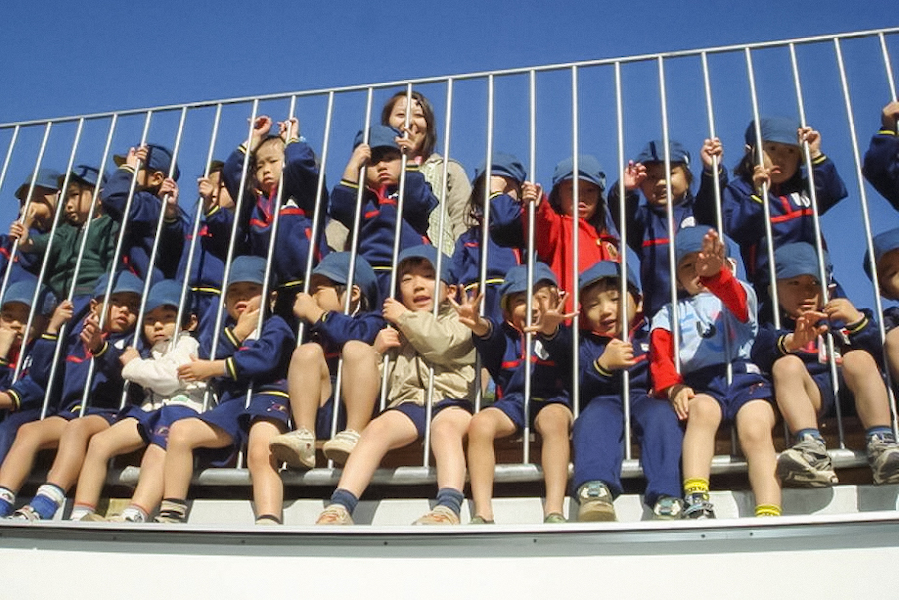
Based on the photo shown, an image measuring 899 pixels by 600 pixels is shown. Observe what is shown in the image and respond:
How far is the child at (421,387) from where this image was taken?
3609 mm

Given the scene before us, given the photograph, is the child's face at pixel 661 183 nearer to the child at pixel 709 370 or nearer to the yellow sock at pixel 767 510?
the child at pixel 709 370

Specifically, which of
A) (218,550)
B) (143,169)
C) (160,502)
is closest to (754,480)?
(218,550)

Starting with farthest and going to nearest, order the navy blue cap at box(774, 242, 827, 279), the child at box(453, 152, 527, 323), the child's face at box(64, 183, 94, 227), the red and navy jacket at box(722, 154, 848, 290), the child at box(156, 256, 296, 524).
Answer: the child's face at box(64, 183, 94, 227) → the child at box(453, 152, 527, 323) → the red and navy jacket at box(722, 154, 848, 290) → the navy blue cap at box(774, 242, 827, 279) → the child at box(156, 256, 296, 524)

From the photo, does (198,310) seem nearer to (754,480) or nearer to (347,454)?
(347,454)

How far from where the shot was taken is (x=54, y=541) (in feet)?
11.7

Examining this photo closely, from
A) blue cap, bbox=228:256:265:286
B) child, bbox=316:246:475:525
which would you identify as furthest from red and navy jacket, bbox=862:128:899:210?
blue cap, bbox=228:256:265:286

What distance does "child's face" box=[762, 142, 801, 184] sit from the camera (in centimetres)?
456

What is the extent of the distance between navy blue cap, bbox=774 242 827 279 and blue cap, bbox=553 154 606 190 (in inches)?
42.3

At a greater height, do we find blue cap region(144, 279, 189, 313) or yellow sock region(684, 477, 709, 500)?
blue cap region(144, 279, 189, 313)

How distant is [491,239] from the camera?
193 inches

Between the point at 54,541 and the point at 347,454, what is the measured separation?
108cm

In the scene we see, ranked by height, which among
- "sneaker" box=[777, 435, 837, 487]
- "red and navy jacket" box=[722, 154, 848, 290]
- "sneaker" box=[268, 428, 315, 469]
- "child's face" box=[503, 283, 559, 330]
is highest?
"red and navy jacket" box=[722, 154, 848, 290]

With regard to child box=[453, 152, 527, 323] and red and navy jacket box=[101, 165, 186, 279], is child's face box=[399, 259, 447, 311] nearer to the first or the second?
child box=[453, 152, 527, 323]

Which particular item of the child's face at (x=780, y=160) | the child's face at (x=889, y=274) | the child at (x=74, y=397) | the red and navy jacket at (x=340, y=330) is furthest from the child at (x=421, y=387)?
the child's face at (x=889, y=274)
